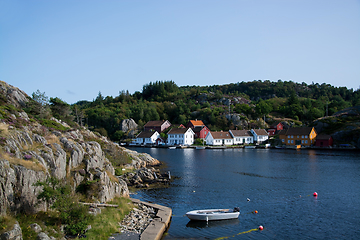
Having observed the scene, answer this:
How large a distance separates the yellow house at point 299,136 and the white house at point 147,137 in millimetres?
49388

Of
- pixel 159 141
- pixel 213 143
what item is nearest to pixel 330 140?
pixel 213 143

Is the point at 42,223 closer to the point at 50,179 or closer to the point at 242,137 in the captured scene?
the point at 50,179

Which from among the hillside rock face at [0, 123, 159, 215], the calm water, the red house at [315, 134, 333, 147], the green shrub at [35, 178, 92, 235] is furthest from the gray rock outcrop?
the red house at [315, 134, 333, 147]

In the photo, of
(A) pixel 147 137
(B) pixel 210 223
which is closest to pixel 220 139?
(A) pixel 147 137

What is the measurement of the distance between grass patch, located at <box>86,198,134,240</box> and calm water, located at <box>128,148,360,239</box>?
12.8ft

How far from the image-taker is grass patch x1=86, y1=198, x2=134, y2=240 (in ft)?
51.6

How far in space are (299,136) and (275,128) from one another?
18.2 meters

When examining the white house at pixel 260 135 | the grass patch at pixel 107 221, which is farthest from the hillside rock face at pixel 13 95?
the white house at pixel 260 135

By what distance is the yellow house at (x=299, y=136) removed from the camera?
89.8 m

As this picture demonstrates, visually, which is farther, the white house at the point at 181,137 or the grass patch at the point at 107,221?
the white house at the point at 181,137

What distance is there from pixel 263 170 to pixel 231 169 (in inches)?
223

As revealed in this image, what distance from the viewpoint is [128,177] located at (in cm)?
3566

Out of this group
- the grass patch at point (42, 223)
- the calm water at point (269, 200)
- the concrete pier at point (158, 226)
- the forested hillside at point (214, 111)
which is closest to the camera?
the grass patch at point (42, 223)

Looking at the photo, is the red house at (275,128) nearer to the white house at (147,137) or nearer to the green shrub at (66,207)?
the white house at (147,137)
